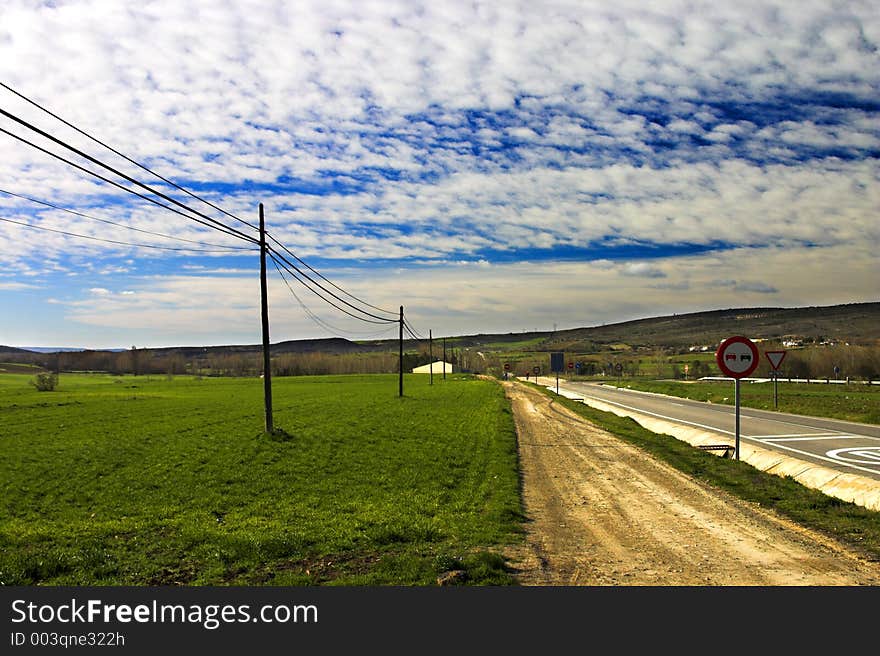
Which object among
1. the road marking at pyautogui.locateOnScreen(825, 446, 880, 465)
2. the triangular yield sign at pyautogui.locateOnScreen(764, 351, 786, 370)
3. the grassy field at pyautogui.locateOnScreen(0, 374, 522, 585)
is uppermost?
the triangular yield sign at pyautogui.locateOnScreen(764, 351, 786, 370)

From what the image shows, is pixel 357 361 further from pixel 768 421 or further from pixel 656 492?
pixel 656 492

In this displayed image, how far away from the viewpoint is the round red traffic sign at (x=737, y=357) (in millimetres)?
14680

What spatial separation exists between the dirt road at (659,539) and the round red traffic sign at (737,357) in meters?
2.50

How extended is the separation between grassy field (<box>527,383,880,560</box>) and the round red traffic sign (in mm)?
2150

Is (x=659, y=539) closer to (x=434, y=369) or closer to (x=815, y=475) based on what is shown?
(x=815, y=475)

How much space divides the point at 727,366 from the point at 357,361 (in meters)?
165

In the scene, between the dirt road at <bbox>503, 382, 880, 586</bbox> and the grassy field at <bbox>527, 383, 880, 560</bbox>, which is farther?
the grassy field at <bbox>527, 383, 880, 560</bbox>

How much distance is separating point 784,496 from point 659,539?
417cm

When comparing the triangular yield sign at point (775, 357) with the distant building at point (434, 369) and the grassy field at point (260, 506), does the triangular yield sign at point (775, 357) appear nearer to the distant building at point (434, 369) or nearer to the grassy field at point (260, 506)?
the grassy field at point (260, 506)

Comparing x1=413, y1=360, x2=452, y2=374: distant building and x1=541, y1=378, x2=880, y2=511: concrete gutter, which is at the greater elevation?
x1=541, y1=378, x2=880, y2=511: concrete gutter

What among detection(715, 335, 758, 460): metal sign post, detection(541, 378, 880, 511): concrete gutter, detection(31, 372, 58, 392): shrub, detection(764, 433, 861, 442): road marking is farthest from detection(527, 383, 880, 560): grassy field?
→ detection(31, 372, 58, 392): shrub

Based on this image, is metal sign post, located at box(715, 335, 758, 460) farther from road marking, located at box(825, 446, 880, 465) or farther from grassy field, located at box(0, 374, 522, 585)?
grassy field, located at box(0, 374, 522, 585)

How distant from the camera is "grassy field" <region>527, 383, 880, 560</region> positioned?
9.03 m

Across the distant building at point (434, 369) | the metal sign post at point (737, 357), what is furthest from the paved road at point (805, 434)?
the distant building at point (434, 369)
